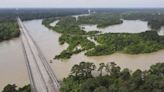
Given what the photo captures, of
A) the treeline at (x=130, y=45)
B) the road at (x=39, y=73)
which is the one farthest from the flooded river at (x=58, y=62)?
the treeline at (x=130, y=45)

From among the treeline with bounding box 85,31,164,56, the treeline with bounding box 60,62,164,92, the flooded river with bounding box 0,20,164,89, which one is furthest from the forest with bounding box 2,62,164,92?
the treeline with bounding box 85,31,164,56

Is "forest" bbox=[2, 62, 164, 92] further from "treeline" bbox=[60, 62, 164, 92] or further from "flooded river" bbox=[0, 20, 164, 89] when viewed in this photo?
"flooded river" bbox=[0, 20, 164, 89]

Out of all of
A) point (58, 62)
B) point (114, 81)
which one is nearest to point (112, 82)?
point (114, 81)

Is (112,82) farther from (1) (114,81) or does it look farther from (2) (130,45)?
(2) (130,45)

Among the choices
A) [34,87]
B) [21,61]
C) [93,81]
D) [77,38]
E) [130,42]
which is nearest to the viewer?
[93,81]

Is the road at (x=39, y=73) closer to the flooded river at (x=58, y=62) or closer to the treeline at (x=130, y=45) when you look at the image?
the flooded river at (x=58, y=62)

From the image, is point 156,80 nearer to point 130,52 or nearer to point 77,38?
A: point 130,52

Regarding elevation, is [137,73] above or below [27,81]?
above

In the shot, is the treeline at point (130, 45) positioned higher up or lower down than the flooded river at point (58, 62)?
higher up

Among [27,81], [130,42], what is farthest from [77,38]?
[27,81]
